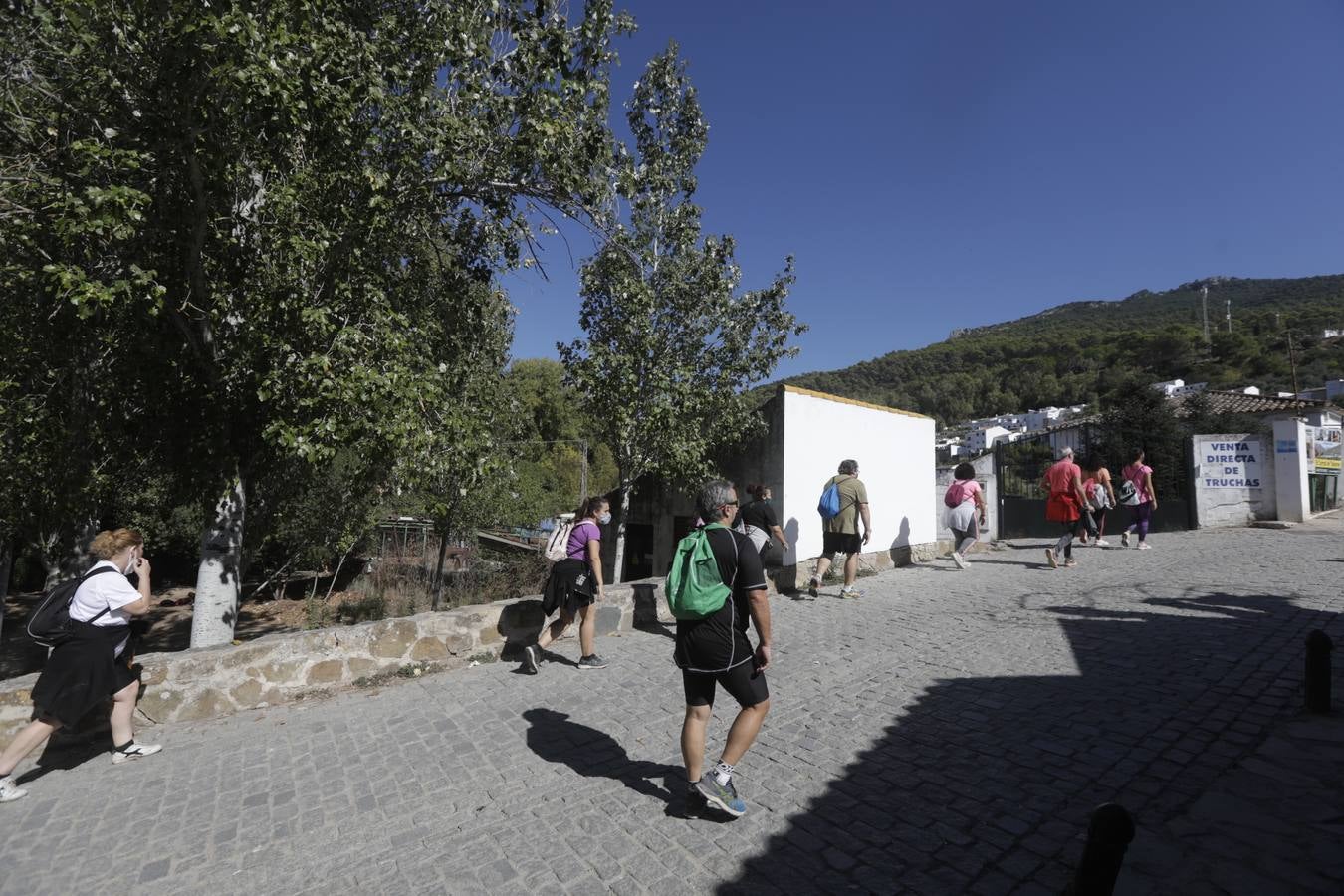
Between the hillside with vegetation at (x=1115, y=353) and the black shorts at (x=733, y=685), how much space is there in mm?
45506

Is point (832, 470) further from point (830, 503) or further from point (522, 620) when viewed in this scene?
point (522, 620)

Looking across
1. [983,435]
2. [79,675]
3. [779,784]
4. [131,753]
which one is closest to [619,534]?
[131,753]

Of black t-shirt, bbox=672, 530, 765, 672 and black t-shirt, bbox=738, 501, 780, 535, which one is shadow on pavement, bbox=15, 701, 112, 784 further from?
black t-shirt, bbox=738, 501, 780, 535

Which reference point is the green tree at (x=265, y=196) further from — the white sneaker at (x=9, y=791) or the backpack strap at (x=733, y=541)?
the backpack strap at (x=733, y=541)

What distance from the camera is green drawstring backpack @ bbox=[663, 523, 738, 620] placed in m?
3.25

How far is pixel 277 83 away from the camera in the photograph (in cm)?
446

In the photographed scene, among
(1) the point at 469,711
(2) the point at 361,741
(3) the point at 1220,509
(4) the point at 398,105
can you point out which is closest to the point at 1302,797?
(1) the point at 469,711

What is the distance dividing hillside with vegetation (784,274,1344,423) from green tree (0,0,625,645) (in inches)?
1688

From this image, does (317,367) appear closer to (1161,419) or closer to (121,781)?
(121,781)

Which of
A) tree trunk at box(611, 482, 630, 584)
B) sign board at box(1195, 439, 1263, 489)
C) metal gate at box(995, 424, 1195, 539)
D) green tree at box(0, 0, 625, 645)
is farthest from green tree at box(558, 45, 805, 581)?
sign board at box(1195, 439, 1263, 489)

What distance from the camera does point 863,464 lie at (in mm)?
10398

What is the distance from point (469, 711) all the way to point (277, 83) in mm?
4536

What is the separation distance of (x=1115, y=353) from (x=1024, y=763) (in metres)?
79.8

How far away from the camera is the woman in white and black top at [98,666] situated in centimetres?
386
